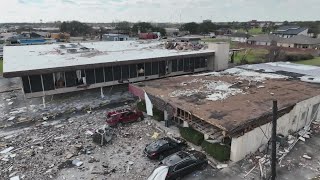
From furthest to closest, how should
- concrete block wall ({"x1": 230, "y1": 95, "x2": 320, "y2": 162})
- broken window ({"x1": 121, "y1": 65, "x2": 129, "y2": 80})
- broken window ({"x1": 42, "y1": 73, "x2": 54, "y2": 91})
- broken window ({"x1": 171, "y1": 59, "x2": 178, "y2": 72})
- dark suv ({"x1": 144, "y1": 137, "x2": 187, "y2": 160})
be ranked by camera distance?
broken window ({"x1": 171, "y1": 59, "x2": 178, "y2": 72})
broken window ({"x1": 121, "y1": 65, "x2": 129, "y2": 80})
broken window ({"x1": 42, "y1": 73, "x2": 54, "y2": 91})
dark suv ({"x1": 144, "y1": 137, "x2": 187, "y2": 160})
concrete block wall ({"x1": 230, "y1": 95, "x2": 320, "y2": 162})

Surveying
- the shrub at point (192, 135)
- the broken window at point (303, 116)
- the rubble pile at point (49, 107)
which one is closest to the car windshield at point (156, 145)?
the shrub at point (192, 135)

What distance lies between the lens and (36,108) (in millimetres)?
25625

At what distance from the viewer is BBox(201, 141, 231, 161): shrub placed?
1570 cm

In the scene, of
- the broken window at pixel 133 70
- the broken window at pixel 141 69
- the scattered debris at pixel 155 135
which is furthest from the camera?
the broken window at pixel 141 69

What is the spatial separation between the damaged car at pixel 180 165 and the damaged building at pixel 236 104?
135cm

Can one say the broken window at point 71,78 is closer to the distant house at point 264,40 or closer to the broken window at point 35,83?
the broken window at point 35,83

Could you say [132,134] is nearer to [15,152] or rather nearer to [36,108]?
[15,152]

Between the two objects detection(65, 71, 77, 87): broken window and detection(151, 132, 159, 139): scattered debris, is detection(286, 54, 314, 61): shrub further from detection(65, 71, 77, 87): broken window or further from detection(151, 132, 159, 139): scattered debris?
detection(65, 71, 77, 87): broken window

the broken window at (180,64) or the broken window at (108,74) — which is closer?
the broken window at (108,74)

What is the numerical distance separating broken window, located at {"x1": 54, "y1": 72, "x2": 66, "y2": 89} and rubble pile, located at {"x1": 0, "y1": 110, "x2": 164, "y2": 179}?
189 inches

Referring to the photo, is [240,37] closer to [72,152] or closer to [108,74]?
[108,74]

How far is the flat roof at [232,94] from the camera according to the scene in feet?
53.7

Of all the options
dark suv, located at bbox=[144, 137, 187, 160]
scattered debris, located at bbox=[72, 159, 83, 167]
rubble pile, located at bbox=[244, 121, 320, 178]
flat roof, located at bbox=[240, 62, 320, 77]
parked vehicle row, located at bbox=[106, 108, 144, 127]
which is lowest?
scattered debris, located at bbox=[72, 159, 83, 167]

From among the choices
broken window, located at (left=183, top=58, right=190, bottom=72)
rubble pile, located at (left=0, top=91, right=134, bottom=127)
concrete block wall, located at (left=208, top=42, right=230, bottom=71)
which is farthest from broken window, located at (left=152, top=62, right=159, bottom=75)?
concrete block wall, located at (left=208, top=42, right=230, bottom=71)
